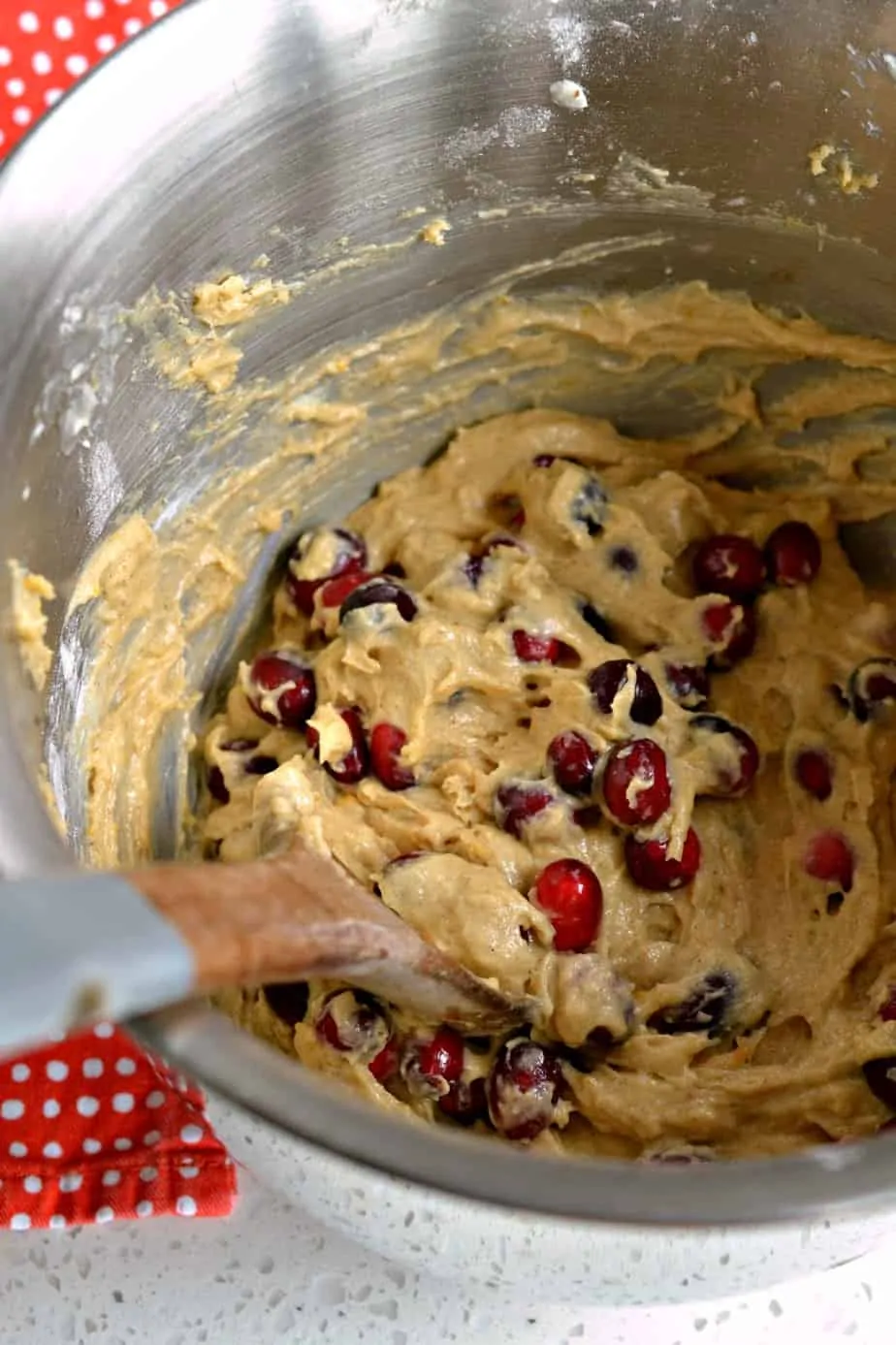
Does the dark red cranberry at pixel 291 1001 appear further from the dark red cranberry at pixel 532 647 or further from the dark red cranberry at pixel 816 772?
the dark red cranberry at pixel 816 772

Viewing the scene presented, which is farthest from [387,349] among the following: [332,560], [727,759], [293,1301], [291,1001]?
[293,1301]

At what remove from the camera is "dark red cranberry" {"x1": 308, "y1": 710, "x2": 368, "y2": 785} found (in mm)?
1473

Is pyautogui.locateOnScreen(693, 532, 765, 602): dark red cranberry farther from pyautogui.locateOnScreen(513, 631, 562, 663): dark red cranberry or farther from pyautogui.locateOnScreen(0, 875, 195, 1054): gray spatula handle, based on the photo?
pyautogui.locateOnScreen(0, 875, 195, 1054): gray spatula handle

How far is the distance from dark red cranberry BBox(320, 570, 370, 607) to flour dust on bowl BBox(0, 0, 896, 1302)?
11 cm

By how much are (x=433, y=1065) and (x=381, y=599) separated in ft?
1.75

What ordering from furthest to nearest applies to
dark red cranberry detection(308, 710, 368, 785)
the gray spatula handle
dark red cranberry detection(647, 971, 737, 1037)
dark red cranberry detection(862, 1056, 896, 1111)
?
dark red cranberry detection(308, 710, 368, 785) < dark red cranberry detection(647, 971, 737, 1037) < dark red cranberry detection(862, 1056, 896, 1111) < the gray spatula handle

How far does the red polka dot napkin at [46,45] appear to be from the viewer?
1.60m

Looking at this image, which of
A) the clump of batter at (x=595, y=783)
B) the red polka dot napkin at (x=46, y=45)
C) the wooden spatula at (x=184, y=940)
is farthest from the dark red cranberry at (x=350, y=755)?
the red polka dot napkin at (x=46, y=45)

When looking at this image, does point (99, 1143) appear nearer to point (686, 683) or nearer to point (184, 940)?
point (184, 940)

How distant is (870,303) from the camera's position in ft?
4.87

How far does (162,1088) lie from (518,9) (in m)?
1.19

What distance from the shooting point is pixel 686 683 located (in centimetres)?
154

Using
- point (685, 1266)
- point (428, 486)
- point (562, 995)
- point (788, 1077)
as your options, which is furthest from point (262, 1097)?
point (428, 486)

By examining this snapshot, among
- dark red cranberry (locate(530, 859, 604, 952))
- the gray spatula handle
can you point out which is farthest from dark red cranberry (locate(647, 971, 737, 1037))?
the gray spatula handle
